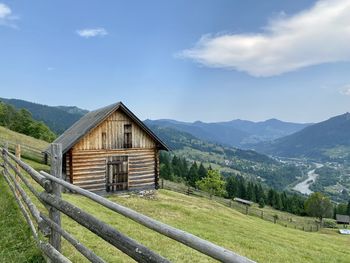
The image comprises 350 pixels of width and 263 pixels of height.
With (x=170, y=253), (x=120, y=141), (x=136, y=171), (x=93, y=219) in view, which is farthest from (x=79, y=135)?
(x=93, y=219)

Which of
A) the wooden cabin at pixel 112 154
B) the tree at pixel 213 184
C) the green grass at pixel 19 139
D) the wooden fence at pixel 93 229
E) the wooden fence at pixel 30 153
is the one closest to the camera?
the wooden fence at pixel 93 229

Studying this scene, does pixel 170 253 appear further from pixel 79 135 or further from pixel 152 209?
pixel 79 135

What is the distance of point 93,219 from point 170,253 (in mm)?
7801

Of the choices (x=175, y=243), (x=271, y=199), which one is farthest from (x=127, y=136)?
(x=271, y=199)

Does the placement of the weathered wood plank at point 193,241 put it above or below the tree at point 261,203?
above

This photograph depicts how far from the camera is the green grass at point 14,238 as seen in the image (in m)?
7.67

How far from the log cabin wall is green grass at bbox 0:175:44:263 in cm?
1410

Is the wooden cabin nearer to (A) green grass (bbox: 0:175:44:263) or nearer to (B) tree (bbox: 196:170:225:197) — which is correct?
(A) green grass (bbox: 0:175:44:263)

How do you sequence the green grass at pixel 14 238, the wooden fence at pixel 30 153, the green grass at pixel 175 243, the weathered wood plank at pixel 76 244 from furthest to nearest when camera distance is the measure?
the wooden fence at pixel 30 153 < the green grass at pixel 175 243 < the green grass at pixel 14 238 < the weathered wood plank at pixel 76 244

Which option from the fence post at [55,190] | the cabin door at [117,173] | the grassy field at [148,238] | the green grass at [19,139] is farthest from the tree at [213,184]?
the fence post at [55,190]

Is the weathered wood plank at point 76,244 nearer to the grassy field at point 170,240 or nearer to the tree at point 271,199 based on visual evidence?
the grassy field at point 170,240

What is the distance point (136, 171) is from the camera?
2880 centimetres

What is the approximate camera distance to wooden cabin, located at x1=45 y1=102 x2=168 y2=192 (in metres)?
26.1

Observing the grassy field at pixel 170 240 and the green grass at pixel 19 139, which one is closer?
the grassy field at pixel 170 240
